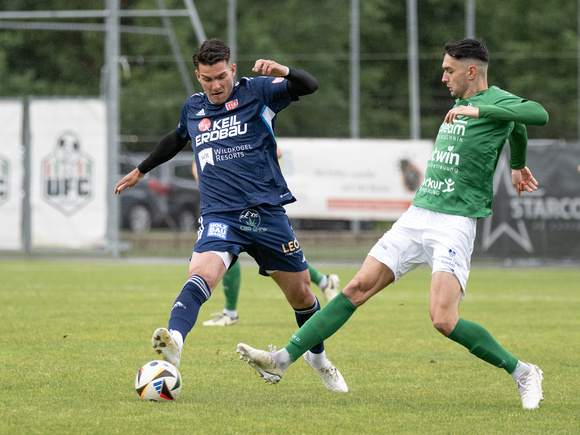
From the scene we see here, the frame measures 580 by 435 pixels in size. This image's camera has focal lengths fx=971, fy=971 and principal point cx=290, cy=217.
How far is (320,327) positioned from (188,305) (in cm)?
81

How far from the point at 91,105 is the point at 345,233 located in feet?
19.2

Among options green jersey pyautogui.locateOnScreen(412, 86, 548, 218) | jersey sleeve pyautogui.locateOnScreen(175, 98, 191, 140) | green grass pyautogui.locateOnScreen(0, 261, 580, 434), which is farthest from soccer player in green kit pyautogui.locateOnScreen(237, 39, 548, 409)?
jersey sleeve pyautogui.locateOnScreen(175, 98, 191, 140)

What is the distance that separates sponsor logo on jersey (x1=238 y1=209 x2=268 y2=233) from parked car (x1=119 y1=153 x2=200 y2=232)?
603 inches

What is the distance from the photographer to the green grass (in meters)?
5.18

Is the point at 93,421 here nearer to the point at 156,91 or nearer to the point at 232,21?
the point at 232,21

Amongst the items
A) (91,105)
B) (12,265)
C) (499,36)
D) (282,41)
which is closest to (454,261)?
(12,265)

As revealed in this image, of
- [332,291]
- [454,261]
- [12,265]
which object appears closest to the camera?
[454,261]

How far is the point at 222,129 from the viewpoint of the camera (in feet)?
20.6

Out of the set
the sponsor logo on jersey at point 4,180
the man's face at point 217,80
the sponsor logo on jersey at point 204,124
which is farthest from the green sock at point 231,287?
the sponsor logo on jersey at point 4,180

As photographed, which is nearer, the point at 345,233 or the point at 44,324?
the point at 44,324

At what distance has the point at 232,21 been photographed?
26.6 m

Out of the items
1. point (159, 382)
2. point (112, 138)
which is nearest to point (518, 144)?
point (159, 382)

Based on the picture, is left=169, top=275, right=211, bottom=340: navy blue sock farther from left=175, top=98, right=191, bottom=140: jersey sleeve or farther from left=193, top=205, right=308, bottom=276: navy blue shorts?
left=175, top=98, right=191, bottom=140: jersey sleeve

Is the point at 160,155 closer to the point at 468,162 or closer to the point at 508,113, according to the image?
the point at 468,162
